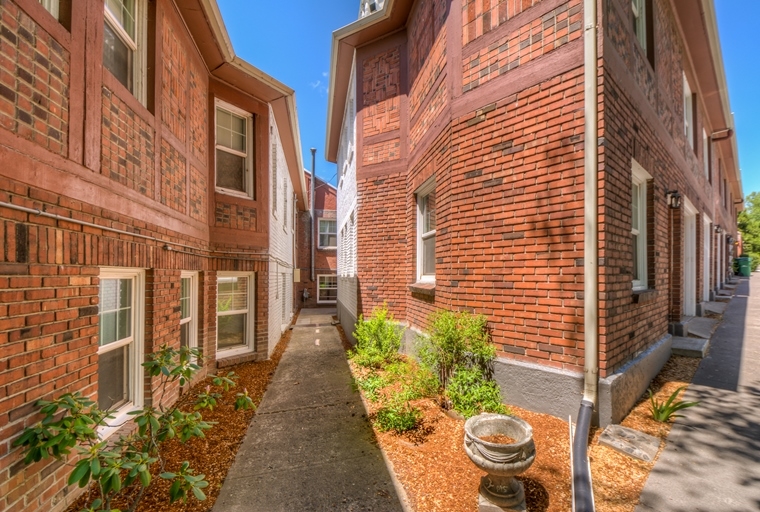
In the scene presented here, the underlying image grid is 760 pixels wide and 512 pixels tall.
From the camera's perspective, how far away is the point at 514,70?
12.6ft

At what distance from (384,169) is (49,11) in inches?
211

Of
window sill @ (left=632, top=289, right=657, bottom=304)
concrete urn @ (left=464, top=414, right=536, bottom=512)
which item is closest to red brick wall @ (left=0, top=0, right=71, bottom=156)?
concrete urn @ (left=464, top=414, right=536, bottom=512)

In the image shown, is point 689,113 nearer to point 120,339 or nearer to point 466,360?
point 466,360

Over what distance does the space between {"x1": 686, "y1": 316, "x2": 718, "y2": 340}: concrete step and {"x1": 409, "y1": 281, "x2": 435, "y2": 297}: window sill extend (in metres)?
5.07

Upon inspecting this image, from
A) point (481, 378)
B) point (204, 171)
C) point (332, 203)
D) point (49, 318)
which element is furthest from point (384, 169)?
point (332, 203)

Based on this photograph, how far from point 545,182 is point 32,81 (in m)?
4.51

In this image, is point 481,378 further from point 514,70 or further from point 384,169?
point 384,169

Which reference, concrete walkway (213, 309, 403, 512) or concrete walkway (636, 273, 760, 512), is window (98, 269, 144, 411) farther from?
concrete walkway (636, 273, 760, 512)

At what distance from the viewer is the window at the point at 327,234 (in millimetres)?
18781

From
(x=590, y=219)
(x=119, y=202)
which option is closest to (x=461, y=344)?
(x=590, y=219)

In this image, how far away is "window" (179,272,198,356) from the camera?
5.00 metres

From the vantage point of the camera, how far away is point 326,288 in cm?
1852

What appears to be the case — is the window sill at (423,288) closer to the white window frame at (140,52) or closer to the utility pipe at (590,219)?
the utility pipe at (590,219)

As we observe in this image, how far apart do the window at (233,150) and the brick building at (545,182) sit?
3293 millimetres
